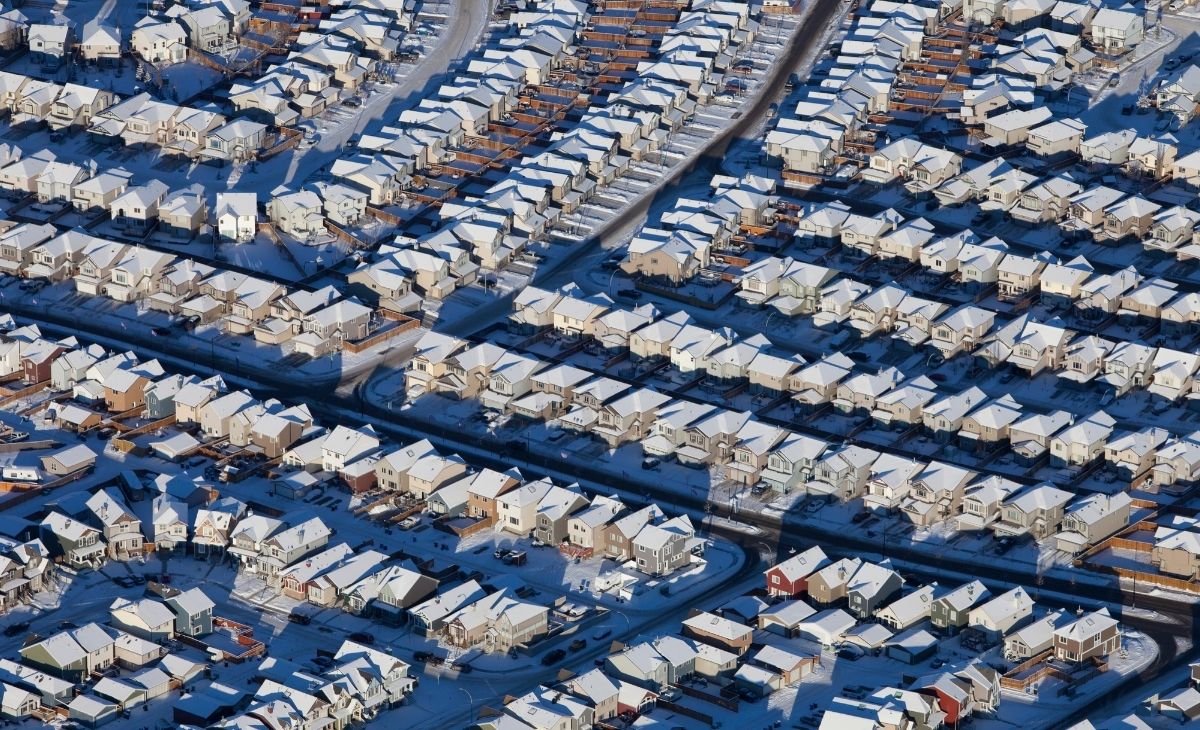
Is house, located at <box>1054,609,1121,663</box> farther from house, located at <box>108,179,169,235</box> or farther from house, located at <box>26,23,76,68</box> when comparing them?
house, located at <box>26,23,76,68</box>

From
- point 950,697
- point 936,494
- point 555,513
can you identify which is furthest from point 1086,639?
point 555,513

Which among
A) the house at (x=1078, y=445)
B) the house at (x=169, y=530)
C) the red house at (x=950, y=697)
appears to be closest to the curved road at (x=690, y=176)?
the house at (x=169, y=530)

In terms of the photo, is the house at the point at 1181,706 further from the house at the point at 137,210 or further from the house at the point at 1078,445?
the house at the point at 137,210

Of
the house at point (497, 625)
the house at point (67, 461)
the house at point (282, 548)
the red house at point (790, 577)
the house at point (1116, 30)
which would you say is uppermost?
the house at point (1116, 30)

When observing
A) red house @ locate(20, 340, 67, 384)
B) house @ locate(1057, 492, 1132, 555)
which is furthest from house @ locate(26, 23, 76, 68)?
house @ locate(1057, 492, 1132, 555)

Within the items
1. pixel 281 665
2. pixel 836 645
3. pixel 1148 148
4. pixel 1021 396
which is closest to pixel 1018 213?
pixel 1148 148

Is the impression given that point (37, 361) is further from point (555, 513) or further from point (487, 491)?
point (555, 513)

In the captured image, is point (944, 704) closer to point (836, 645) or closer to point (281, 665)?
point (836, 645)

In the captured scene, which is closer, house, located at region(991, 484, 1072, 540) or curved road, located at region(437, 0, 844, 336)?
house, located at region(991, 484, 1072, 540)
